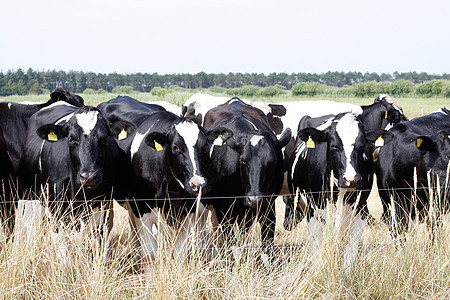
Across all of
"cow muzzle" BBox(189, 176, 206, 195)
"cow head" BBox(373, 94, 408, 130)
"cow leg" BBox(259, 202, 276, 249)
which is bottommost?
"cow leg" BBox(259, 202, 276, 249)

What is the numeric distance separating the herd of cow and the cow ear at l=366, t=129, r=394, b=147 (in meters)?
0.01

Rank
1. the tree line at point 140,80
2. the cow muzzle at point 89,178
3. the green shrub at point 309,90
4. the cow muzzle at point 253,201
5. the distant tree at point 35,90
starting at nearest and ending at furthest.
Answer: the cow muzzle at point 89,178
the cow muzzle at point 253,201
the green shrub at point 309,90
the distant tree at point 35,90
the tree line at point 140,80

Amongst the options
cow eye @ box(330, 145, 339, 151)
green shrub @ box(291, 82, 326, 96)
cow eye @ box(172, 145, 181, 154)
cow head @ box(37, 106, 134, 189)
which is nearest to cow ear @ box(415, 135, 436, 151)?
cow eye @ box(330, 145, 339, 151)

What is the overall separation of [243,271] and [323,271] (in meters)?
0.60

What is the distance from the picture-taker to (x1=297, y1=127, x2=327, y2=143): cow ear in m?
6.29

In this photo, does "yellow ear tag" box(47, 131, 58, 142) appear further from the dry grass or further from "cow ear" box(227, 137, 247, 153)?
"cow ear" box(227, 137, 247, 153)

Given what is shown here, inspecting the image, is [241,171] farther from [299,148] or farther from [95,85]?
[95,85]

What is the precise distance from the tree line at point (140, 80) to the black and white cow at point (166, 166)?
5555cm

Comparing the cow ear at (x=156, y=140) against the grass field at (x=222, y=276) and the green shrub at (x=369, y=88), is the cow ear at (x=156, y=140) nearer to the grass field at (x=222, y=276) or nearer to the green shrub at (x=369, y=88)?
the grass field at (x=222, y=276)

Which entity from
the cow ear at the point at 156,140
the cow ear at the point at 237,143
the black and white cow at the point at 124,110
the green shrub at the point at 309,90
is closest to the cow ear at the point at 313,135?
the cow ear at the point at 237,143

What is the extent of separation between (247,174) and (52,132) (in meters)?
2.14

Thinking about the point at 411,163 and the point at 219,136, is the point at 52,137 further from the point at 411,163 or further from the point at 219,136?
the point at 411,163

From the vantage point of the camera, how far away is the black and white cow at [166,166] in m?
5.82

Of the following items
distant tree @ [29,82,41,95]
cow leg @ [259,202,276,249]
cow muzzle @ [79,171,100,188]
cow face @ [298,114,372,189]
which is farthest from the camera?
distant tree @ [29,82,41,95]
